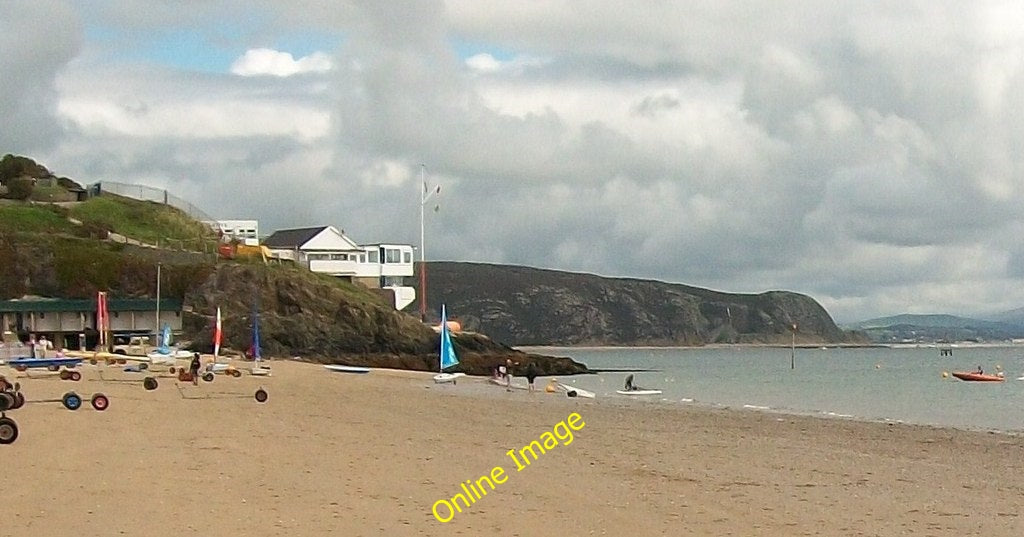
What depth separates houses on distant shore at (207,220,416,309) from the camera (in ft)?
274

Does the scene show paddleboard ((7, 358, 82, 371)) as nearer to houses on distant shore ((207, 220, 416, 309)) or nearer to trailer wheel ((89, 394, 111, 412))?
trailer wheel ((89, 394, 111, 412))

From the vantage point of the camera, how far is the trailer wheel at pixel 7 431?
46.2ft

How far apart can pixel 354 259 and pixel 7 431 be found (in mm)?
71863

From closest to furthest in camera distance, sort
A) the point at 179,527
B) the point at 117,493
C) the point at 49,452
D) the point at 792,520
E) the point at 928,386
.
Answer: the point at 179,527 → the point at 117,493 → the point at 792,520 → the point at 49,452 → the point at 928,386

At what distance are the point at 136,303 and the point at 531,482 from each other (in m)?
54.2

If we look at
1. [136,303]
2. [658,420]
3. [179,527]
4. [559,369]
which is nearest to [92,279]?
[136,303]

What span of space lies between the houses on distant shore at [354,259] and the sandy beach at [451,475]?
187 ft

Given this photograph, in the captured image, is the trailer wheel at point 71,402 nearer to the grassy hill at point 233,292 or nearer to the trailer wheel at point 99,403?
the trailer wheel at point 99,403

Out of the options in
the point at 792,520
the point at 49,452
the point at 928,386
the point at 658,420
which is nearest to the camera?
the point at 792,520

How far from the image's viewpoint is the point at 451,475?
14383 mm

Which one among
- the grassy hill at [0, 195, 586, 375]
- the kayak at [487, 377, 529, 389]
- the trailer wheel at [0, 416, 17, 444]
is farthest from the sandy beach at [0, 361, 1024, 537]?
the grassy hill at [0, 195, 586, 375]

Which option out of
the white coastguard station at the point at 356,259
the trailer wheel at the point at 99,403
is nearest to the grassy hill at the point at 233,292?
the white coastguard station at the point at 356,259

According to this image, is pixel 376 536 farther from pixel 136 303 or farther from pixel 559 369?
pixel 559 369

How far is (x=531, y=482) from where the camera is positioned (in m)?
14.0
